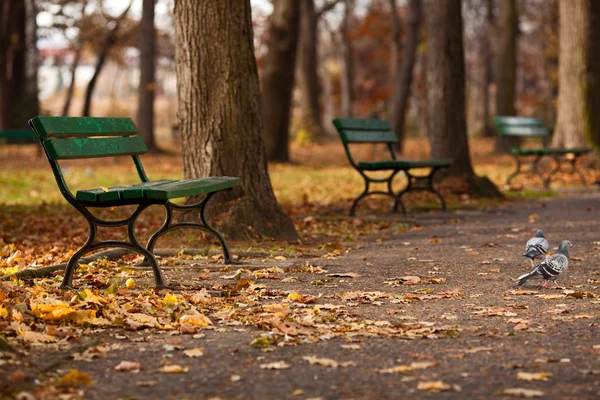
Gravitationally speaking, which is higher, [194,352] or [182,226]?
[182,226]

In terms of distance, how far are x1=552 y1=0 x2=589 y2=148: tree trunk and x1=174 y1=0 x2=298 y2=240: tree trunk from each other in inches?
366

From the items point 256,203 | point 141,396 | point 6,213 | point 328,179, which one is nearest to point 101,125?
point 256,203

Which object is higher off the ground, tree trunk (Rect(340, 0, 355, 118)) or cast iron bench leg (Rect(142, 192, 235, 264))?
tree trunk (Rect(340, 0, 355, 118))

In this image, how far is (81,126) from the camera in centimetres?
625

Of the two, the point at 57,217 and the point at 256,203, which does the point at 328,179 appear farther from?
the point at 256,203

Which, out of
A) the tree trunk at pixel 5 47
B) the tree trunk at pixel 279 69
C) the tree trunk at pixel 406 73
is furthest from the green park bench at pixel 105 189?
the tree trunk at pixel 5 47

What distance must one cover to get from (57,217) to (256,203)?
3.33 meters

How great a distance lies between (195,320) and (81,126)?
2003 millimetres

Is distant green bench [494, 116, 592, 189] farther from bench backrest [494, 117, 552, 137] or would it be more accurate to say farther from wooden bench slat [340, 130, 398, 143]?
wooden bench slat [340, 130, 398, 143]

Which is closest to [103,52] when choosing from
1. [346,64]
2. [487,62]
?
[346,64]

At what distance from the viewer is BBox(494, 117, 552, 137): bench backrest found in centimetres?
1452

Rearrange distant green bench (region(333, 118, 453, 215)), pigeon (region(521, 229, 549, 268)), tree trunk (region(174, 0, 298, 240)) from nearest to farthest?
pigeon (region(521, 229, 549, 268))
tree trunk (region(174, 0, 298, 240))
distant green bench (region(333, 118, 453, 215))

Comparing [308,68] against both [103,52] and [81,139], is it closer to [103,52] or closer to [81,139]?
[103,52]

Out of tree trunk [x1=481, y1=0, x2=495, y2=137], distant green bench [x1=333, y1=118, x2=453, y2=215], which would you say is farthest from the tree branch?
distant green bench [x1=333, y1=118, x2=453, y2=215]
